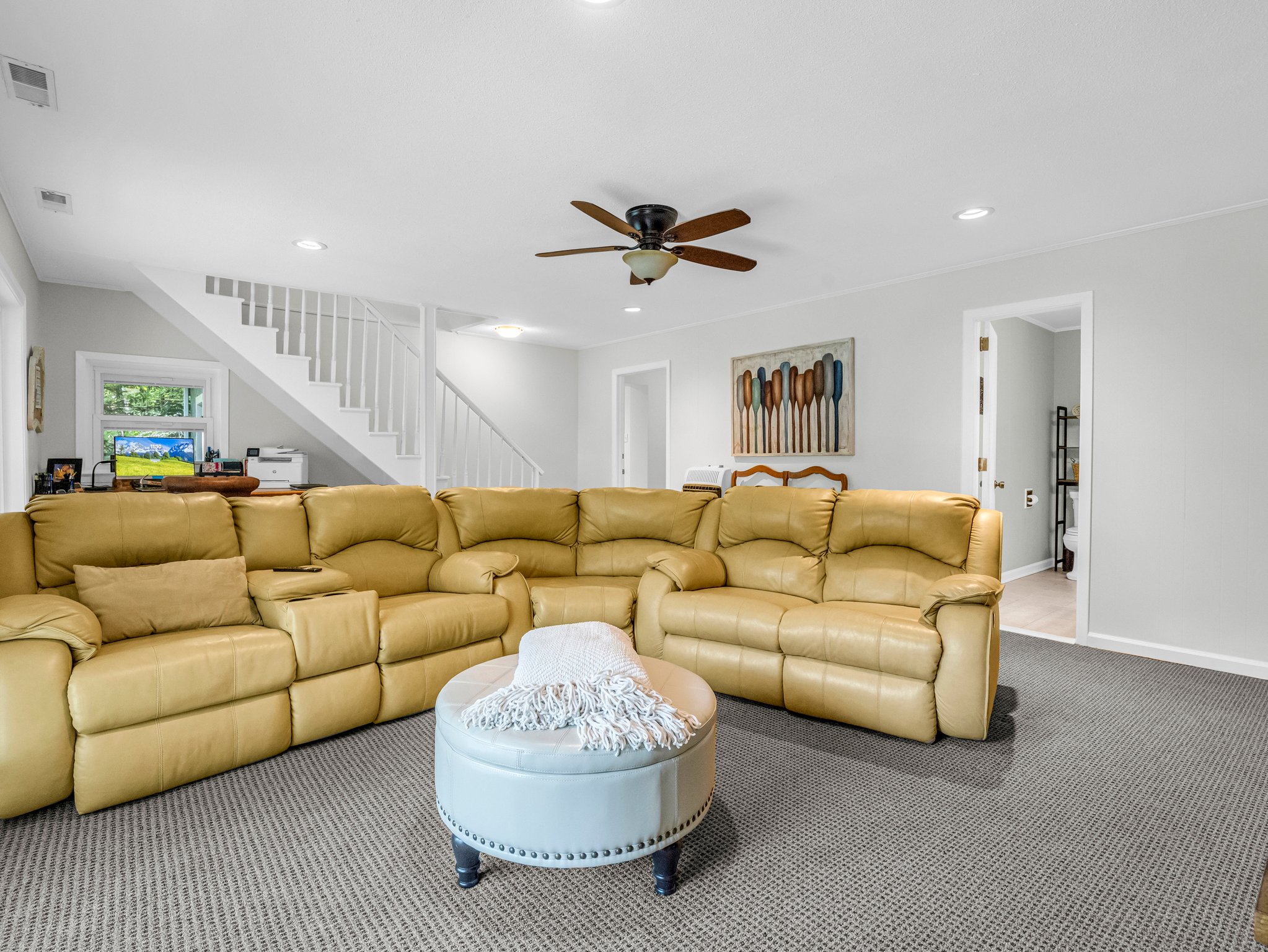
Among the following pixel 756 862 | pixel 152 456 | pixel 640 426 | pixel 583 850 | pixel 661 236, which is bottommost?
pixel 756 862

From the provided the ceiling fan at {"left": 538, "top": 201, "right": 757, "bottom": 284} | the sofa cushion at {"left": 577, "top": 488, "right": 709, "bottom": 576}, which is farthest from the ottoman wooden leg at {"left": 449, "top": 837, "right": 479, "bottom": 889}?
the ceiling fan at {"left": 538, "top": 201, "right": 757, "bottom": 284}

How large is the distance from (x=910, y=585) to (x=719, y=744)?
123 cm

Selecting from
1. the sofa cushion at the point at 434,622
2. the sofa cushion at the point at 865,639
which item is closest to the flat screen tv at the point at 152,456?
the sofa cushion at the point at 434,622

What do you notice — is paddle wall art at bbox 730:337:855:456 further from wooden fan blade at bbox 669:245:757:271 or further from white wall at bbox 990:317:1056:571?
wooden fan blade at bbox 669:245:757:271

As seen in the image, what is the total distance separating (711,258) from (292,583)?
100 inches

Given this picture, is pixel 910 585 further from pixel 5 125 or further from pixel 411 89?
pixel 5 125

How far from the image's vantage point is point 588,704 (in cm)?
172

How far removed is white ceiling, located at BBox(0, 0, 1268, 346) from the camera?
2043 millimetres

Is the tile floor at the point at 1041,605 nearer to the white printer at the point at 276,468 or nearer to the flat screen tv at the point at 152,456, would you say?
the white printer at the point at 276,468

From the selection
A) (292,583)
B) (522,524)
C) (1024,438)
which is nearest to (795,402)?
(1024,438)

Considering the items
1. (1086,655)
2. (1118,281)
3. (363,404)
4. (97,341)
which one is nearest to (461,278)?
(363,404)

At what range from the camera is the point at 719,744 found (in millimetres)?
2578

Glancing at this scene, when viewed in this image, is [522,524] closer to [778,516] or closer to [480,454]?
[778,516]

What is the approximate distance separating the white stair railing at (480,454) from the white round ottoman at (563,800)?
4.95 metres
